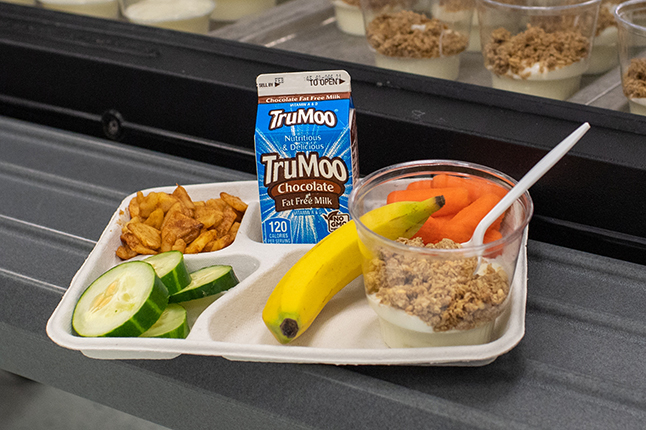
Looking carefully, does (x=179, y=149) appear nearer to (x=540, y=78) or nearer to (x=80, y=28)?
(x=80, y=28)

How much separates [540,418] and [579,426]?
0.15 ft

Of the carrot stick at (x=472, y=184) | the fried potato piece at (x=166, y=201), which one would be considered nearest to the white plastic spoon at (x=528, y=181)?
the carrot stick at (x=472, y=184)

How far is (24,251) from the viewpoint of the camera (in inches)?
47.5

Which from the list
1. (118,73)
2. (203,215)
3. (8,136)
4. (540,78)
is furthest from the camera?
(8,136)

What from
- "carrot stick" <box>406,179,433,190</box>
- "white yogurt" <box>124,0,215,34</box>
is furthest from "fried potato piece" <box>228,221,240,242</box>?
"white yogurt" <box>124,0,215,34</box>

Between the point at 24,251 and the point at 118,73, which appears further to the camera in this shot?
the point at 118,73

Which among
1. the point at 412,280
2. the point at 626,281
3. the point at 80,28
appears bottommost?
the point at 626,281

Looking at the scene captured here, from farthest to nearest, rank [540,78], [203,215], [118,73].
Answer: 1. [118,73]
2. [540,78]
3. [203,215]

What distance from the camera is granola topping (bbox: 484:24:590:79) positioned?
1.28 m

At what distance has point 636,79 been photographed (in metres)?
1.18

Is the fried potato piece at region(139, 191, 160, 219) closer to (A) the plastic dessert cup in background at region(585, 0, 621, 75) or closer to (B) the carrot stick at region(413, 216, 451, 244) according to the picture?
(B) the carrot stick at region(413, 216, 451, 244)

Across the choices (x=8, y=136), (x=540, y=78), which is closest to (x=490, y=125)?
(x=540, y=78)

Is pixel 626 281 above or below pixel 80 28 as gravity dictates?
below

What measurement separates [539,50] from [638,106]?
0.72 ft
